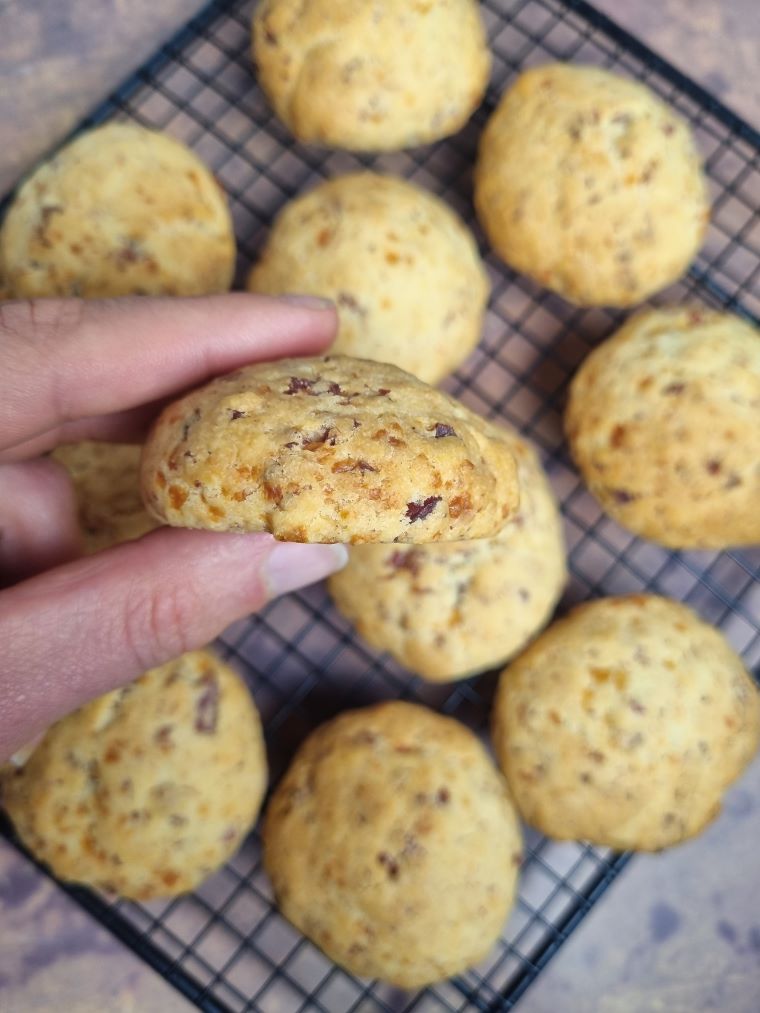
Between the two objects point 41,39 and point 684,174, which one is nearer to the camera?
point 684,174

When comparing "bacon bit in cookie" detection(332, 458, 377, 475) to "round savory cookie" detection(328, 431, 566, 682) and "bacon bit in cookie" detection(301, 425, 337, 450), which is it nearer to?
"bacon bit in cookie" detection(301, 425, 337, 450)

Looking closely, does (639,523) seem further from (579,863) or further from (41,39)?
(41,39)

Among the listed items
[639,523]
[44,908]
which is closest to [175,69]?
[639,523]

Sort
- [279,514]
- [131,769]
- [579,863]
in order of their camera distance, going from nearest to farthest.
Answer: [279,514]
[131,769]
[579,863]

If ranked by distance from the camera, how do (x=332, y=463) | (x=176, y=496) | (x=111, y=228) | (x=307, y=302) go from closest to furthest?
(x=332, y=463), (x=176, y=496), (x=307, y=302), (x=111, y=228)

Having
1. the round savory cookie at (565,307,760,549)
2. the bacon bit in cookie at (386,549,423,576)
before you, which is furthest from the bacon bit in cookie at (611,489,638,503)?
the bacon bit in cookie at (386,549,423,576)

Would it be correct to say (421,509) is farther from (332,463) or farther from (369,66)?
(369,66)

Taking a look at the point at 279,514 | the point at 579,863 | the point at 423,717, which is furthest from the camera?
the point at 579,863

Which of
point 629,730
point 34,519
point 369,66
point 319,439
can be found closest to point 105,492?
point 34,519
